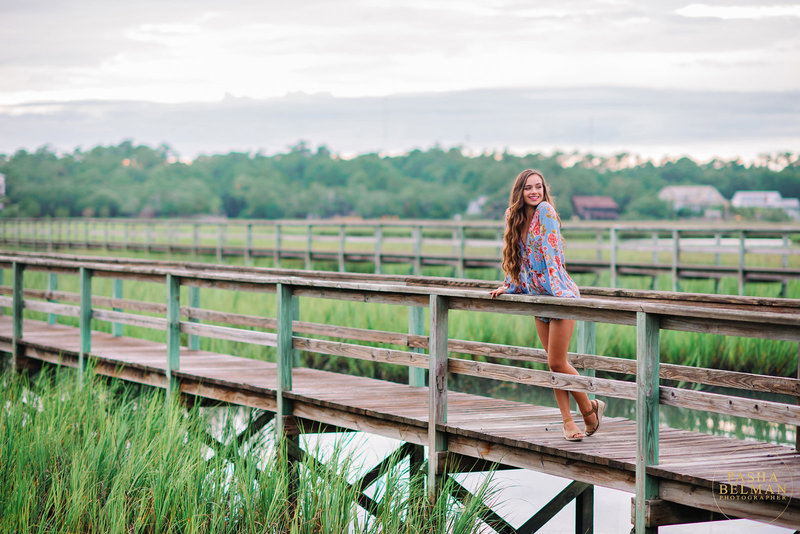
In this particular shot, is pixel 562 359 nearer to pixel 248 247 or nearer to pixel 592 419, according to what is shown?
pixel 592 419

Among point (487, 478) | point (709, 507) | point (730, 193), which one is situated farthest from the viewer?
point (730, 193)

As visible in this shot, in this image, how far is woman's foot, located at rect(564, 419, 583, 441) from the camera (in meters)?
5.60

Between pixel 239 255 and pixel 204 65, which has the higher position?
pixel 204 65

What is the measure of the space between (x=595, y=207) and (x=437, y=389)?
81.2m

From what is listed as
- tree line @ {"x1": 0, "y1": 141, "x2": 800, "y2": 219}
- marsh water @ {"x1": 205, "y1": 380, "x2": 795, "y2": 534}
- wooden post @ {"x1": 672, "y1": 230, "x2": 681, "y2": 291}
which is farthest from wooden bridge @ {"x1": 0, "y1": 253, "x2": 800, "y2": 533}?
tree line @ {"x1": 0, "y1": 141, "x2": 800, "y2": 219}

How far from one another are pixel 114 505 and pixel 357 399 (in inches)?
90.0

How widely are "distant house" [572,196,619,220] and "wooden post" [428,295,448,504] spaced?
3142 inches

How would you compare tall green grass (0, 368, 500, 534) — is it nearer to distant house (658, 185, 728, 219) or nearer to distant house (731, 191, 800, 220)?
distant house (731, 191, 800, 220)

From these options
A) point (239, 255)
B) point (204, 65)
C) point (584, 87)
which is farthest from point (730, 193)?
point (239, 255)

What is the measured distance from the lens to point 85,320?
31.6 feet

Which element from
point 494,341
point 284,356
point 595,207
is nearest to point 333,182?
point 595,207

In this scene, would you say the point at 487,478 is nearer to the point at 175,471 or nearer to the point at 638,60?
the point at 175,471

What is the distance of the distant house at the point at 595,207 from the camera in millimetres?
84562

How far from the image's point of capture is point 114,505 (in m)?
5.23
